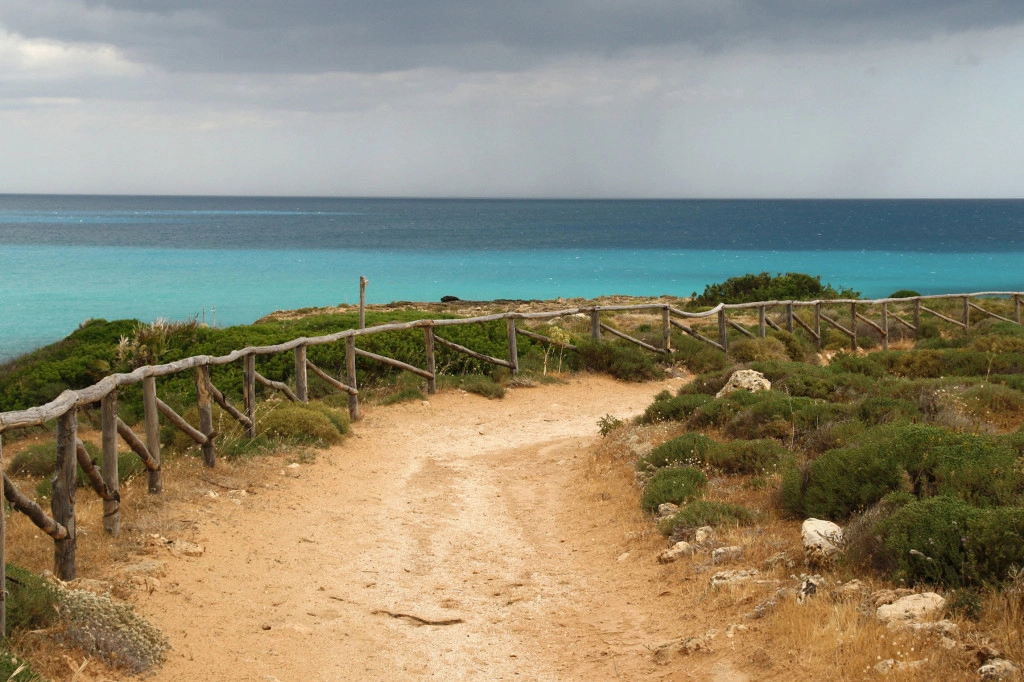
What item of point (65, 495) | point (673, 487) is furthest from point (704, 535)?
point (65, 495)

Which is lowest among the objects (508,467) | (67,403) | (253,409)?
(508,467)

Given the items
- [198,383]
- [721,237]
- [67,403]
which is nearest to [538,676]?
[67,403]

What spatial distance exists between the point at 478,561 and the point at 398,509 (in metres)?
1.71

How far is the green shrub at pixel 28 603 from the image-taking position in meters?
5.07

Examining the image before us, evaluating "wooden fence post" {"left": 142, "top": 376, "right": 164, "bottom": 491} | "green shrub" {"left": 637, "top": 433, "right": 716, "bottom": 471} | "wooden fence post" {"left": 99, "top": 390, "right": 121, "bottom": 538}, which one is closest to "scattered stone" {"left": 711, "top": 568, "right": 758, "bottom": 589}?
"green shrub" {"left": 637, "top": 433, "right": 716, "bottom": 471}

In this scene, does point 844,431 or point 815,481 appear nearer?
point 815,481

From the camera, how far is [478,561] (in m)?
7.80

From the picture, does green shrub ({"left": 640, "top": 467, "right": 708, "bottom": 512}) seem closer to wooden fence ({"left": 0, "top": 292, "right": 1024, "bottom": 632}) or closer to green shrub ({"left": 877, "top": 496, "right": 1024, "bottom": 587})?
green shrub ({"left": 877, "top": 496, "right": 1024, "bottom": 587})

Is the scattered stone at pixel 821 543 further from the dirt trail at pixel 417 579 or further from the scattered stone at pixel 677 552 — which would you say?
the dirt trail at pixel 417 579

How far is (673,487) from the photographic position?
336 inches

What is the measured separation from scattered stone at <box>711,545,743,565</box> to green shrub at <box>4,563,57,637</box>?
4.56m

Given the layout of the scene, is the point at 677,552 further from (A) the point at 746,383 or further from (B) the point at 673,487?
(A) the point at 746,383

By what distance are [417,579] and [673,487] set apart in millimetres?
2663

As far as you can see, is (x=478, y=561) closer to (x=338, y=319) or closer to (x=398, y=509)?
(x=398, y=509)
